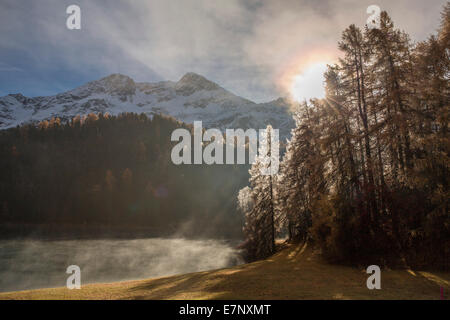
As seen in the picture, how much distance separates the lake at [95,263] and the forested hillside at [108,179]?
49.8 metres

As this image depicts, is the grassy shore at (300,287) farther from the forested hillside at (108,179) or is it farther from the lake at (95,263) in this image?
the forested hillside at (108,179)

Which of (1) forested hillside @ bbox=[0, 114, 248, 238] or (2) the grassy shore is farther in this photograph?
Answer: (1) forested hillside @ bbox=[0, 114, 248, 238]

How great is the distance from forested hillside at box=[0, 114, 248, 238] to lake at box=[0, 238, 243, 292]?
1960 inches

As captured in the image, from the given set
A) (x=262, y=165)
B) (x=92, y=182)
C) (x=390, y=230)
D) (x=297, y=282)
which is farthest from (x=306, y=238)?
(x=92, y=182)

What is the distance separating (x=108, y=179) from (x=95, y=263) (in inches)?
3689

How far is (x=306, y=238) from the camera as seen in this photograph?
2859cm

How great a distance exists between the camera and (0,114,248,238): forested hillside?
10275cm

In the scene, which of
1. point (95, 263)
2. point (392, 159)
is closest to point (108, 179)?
point (95, 263)

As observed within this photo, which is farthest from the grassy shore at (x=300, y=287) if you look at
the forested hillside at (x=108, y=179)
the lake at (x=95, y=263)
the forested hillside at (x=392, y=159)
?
the forested hillside at (x=108, y=179)

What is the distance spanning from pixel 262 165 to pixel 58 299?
68.2 ft

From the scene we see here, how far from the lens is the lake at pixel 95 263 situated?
25.7 metres

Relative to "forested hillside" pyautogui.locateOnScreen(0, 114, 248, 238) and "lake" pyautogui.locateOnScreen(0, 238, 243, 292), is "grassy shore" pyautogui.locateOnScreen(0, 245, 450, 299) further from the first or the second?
"forested hillside" pyautogui.locateOnScreen(0, 114, 248, 238)

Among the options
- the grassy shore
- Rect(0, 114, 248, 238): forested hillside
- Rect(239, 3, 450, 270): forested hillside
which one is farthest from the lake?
Rect(0, 114, 248, 238): forested hillside
